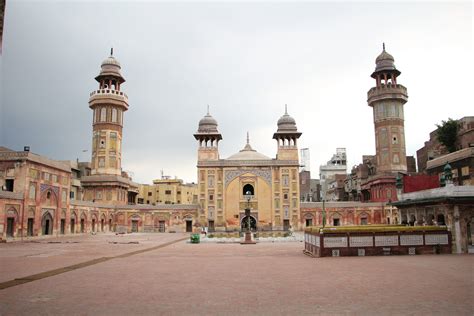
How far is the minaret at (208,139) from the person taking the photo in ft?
168

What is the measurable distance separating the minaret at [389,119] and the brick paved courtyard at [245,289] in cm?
3702

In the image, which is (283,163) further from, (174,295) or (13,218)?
(174,295)

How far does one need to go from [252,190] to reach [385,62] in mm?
23098

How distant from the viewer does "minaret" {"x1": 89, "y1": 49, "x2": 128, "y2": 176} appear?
5147 centimetres

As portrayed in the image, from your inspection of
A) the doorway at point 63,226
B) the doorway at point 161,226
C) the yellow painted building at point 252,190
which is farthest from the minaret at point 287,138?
the doorway at point 63,226

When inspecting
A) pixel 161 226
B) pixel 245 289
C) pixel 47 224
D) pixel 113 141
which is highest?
pixel 113 141

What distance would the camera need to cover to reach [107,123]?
170ft

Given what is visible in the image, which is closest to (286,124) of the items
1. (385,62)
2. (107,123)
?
(385,62)

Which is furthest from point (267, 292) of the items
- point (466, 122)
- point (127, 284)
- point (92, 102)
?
point (92, 102)

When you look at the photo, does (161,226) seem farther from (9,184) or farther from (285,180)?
(9,184)

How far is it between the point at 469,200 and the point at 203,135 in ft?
119

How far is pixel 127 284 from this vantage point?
34.6 feet

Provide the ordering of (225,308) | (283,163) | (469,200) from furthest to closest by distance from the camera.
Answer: (283,163) < (469,200) < (225,308)

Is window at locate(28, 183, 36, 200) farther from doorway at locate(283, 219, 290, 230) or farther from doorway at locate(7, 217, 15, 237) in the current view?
Answer: doorway at locate(283, 219, 290, 230)
